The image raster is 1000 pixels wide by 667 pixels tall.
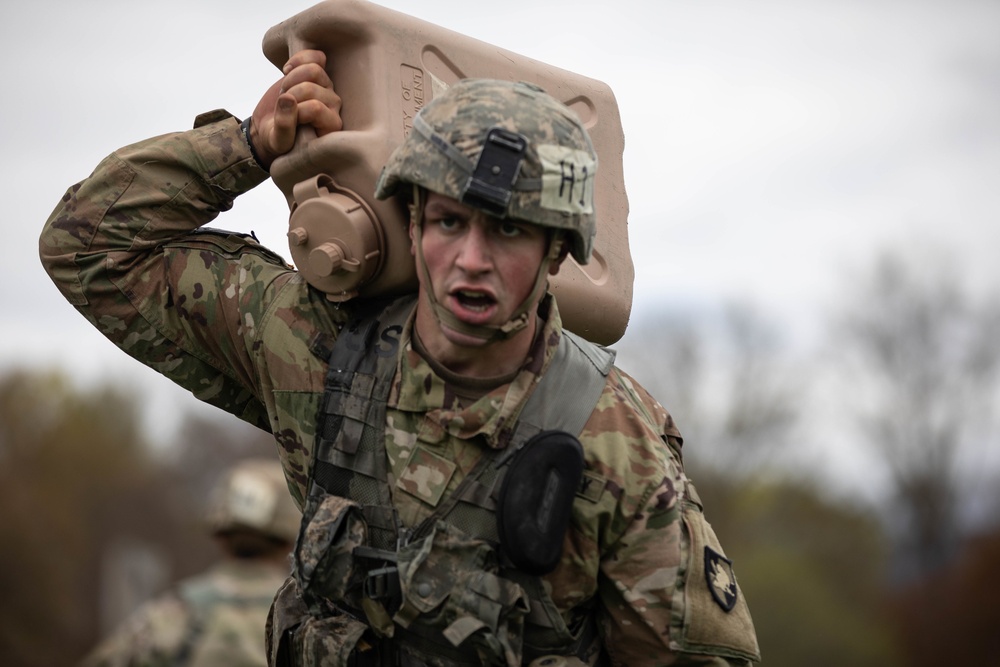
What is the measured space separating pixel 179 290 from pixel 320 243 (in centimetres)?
66

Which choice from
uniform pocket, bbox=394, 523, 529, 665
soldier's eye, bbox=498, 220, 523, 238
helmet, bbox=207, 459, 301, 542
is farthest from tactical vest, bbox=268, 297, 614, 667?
helmet, bbox=207, 459, 301, 542

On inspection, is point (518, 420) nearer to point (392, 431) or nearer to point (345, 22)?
point (392, 431)

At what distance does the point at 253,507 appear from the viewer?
7668 mm

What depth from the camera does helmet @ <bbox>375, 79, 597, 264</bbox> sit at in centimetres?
425

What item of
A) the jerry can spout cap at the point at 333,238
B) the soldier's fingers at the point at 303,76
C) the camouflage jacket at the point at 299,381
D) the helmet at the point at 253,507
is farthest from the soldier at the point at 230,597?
the soldier's fingers at the point at 303,76

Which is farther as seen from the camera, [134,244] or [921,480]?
[921,480]

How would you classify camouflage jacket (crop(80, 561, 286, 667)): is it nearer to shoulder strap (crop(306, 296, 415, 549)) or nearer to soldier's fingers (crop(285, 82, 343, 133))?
shoulder strap (crop(306, 296, 415, 549))

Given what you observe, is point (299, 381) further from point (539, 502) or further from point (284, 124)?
point (539, 502)

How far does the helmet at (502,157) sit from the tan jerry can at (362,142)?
0.19 m

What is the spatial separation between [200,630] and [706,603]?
3.39 m

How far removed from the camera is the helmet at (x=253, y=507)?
7645 mm

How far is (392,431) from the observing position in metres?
4.57

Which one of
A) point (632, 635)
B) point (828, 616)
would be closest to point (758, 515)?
point (828, 616)

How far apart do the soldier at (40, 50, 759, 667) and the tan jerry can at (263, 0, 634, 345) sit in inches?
4.2
